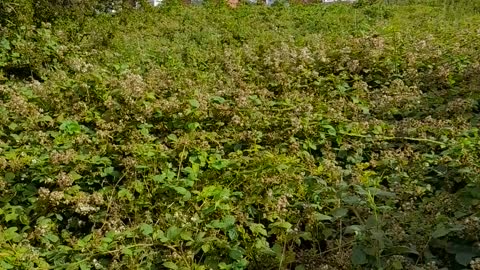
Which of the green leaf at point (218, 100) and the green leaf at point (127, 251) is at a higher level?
the green leaf at point (218, 100)

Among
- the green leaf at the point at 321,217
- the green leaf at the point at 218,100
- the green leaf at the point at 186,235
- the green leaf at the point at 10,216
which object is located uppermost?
the green leaf at the point at 218,100

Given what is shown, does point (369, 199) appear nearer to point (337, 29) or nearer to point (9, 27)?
point (9, 27)

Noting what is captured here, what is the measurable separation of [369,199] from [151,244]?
2.91 ft

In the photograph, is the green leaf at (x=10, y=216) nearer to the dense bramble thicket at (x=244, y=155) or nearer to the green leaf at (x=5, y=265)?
the dense bramble thicket at (x=244, y=155)

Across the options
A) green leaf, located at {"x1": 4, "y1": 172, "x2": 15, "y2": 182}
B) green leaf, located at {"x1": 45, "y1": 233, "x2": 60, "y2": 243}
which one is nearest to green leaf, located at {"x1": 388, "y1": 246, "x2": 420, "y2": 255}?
green leaf, located at {"x1": 45, "y1": 233, "x2": 60, "y2": 243}

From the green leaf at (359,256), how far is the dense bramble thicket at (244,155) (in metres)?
0.01

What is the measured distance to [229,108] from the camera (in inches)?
143

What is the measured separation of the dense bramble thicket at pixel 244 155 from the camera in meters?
2.46

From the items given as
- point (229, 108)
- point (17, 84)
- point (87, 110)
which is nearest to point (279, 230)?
point (229, 108)

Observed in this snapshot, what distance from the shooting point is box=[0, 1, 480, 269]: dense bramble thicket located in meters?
2.46

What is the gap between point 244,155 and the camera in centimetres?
330

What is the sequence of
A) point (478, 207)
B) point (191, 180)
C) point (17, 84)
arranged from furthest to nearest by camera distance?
point (17, 84)
point (191, 180)
point (478, 207)

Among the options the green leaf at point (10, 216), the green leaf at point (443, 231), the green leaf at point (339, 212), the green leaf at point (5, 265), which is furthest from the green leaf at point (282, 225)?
the green leaf at point (10, 216)

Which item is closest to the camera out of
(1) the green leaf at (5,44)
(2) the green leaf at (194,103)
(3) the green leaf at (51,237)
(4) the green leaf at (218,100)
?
(3) the green leaf at (51,237)
